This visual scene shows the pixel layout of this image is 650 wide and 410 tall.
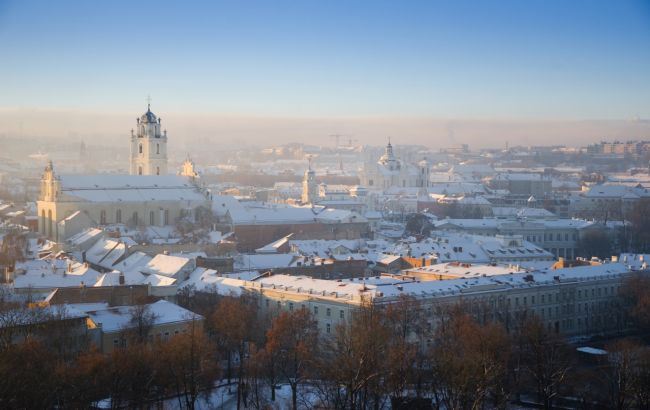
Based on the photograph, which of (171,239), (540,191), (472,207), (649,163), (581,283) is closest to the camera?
(581,283)

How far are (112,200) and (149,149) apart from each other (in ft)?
28.8

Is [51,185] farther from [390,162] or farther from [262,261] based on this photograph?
[390,162]

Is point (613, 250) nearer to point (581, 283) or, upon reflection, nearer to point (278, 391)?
point (581, 283)

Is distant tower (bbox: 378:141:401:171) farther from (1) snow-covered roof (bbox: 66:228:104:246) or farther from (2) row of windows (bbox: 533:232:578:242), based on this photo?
(1) snow-covered roof (bbox: 66:228:104:246)

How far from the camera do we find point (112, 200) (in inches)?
2247

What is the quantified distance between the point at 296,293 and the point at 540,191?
78582mm

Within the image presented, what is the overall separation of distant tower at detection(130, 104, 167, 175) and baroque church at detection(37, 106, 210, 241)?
11.6 ft

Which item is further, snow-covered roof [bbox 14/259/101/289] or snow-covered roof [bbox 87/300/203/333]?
snow-covered roof [bbox 14/259/101/289]

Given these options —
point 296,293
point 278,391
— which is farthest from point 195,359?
point 296,293

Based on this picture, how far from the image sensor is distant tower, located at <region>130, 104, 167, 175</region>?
6525cm

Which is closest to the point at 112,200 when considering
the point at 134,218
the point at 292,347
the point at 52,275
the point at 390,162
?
the point at 134,218

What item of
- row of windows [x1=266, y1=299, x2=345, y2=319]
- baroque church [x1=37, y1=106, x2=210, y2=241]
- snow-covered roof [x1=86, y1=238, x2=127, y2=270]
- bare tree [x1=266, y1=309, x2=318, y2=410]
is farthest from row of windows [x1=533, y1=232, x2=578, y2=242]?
bare tree [x1=266, y1=309, x2=318, y2=410]

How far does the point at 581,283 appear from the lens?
38.2 meters

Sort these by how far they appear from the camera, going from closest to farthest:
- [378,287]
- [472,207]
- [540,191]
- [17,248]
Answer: [378,287] < [17,248] < [472,207] < [540,191]
